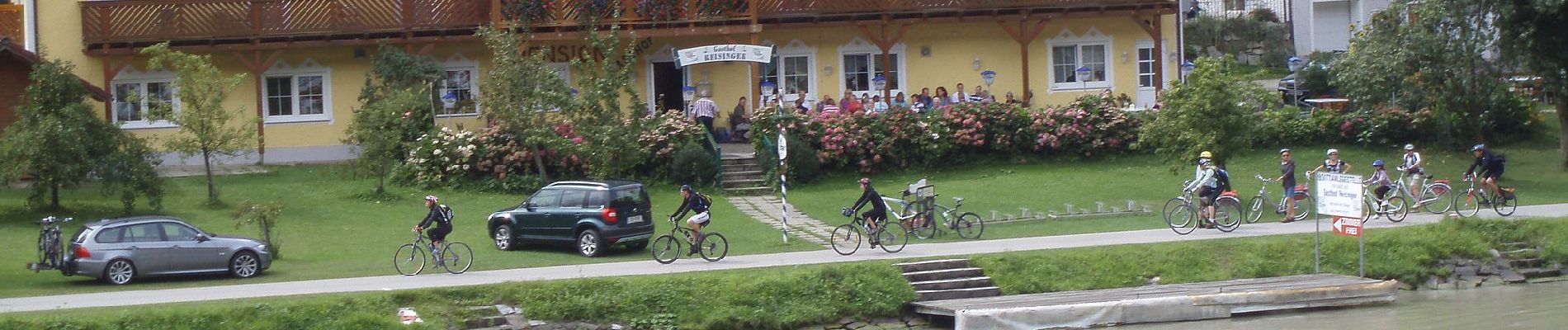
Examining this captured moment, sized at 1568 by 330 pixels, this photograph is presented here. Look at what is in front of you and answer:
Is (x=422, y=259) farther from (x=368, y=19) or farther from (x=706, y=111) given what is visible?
(x=368, y=19)

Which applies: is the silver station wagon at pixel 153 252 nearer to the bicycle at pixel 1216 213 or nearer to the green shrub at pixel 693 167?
the green shrub at pixel 693 167

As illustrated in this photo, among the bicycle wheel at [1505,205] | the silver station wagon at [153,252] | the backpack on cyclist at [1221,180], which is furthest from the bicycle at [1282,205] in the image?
the silver station wagon at [153,252]

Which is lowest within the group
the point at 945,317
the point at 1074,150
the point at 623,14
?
the point at 945,317

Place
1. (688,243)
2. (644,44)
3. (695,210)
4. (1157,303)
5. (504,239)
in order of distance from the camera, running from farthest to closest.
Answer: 1. (644,44)
2. (504,239)
3. (688,243)
4. (695,210)
5. (1157,303)

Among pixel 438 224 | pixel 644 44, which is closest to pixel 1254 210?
pixel 438 224

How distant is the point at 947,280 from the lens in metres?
22.4

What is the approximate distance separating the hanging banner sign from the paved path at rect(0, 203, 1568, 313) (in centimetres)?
1063

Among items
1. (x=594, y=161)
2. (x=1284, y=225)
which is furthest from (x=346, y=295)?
(x=1284, y=225)

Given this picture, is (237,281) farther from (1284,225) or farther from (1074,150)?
(1074,150)

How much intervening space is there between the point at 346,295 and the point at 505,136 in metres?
13.2

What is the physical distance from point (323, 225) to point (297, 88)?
10.8m

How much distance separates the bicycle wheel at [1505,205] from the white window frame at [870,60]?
1507 cm

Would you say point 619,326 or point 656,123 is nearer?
point 619,326

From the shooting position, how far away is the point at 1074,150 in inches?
1373
